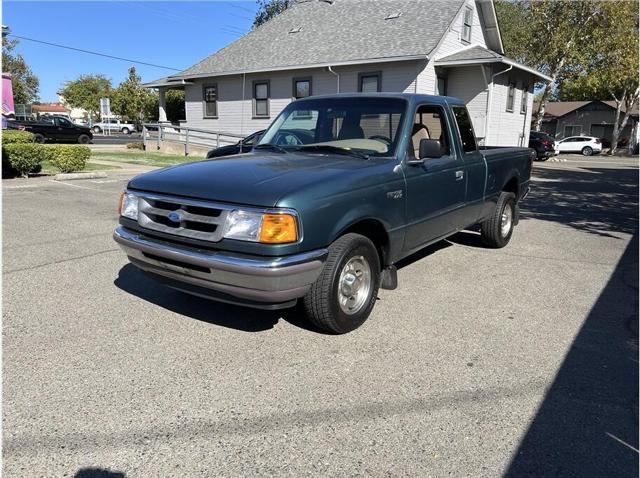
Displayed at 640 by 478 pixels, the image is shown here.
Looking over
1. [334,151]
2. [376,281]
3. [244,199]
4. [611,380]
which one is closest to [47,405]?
[244,199]

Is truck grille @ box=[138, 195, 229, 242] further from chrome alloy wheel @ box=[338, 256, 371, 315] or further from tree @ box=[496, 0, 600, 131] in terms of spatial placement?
tree @ box=[496, 0, 600, 131]

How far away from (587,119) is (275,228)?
205 ft

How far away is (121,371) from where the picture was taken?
3.40 metres

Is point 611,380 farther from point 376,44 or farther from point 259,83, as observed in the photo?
point 259,83

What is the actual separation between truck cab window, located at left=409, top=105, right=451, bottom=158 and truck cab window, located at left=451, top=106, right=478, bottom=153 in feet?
0.88

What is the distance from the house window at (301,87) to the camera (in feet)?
67.4

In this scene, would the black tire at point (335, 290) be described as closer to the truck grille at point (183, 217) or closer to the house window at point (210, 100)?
the truck grille at point (183, 217)

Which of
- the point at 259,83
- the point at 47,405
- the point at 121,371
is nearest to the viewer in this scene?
the point at 47,405

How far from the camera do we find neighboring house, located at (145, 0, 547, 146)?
18.2 meters

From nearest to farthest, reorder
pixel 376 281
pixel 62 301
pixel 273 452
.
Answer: pixel 273 452 → pixel 376 281 → pixel 62 301

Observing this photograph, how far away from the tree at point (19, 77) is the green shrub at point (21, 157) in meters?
48.4

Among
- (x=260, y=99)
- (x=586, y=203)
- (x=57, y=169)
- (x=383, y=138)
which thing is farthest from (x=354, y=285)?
(x=260, y=99)

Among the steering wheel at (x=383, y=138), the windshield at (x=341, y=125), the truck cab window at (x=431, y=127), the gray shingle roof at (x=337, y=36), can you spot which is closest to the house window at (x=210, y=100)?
the gray shingle roof at (x=337, y=36)

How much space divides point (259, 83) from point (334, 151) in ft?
60.8
